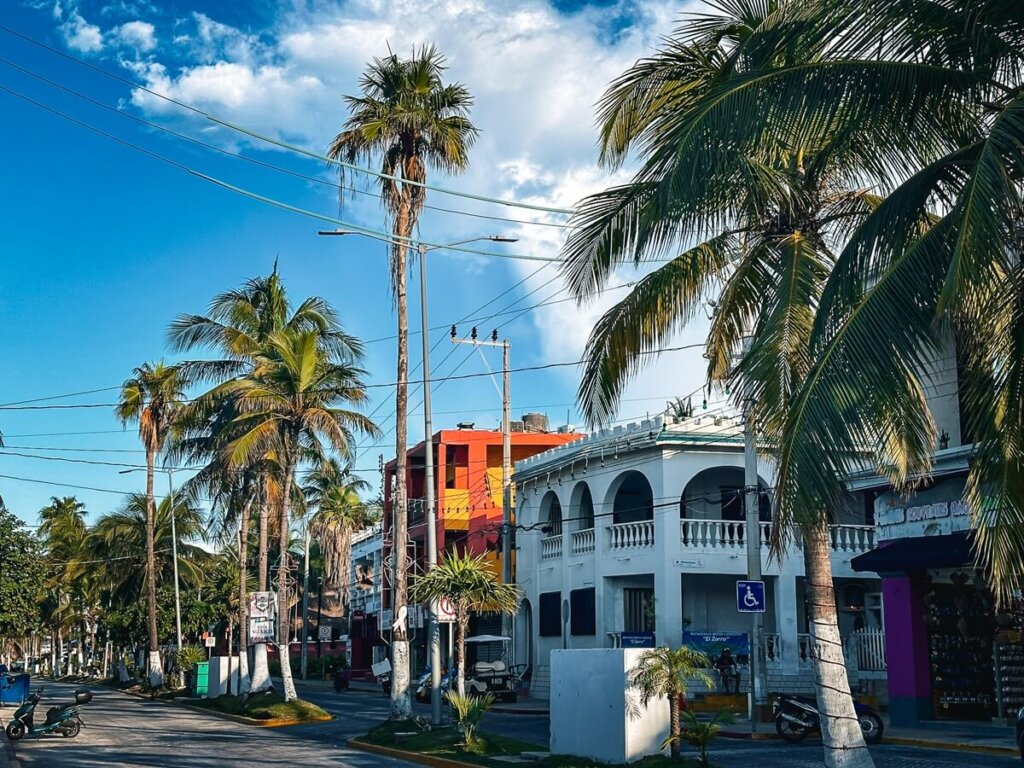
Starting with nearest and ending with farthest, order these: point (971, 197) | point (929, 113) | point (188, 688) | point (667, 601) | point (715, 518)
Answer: point (971, 197)
point (929, 113)
point (667, 601)
point (715, 518)
point (188, 688)

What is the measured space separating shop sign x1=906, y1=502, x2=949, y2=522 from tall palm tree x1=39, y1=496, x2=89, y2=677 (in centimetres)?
5670

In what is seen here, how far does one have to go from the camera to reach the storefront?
2359 cm

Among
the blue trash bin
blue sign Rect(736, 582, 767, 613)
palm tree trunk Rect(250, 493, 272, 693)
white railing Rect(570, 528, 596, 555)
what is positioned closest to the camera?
blue sign Rect(736, 582, 767, 613)

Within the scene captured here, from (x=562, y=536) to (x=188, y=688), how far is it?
18487mm

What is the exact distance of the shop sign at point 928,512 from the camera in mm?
23906

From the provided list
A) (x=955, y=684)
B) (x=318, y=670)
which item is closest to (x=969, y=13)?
(x=955, y=684)

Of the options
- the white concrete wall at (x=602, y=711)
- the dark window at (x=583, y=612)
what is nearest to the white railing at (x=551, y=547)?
the dark window at (x=583, y=612)

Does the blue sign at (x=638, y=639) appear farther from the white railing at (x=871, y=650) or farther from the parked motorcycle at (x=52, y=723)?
the parked motorcycle at (x=52, y=723)

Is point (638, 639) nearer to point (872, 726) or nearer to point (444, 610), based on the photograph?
point (444, 610)

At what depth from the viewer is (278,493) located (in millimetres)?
36281

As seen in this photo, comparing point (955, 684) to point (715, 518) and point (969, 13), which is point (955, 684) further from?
point (969, 13)

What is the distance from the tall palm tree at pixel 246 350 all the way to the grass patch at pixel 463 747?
1189 cm

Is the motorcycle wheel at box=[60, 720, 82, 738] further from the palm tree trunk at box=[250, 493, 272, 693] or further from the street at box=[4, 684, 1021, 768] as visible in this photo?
the palm tree trunk at box=[250, 493, 272, 693]

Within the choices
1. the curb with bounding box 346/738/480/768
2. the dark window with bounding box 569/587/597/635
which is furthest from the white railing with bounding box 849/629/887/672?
the curb with bounding box 346/738/480/768
